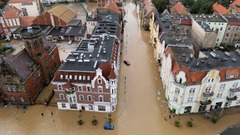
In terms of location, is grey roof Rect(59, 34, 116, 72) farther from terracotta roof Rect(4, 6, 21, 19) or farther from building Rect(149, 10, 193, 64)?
terracotta roof Rect(4, 6, 21, 19)

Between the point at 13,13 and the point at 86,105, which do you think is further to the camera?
the point at 13,13

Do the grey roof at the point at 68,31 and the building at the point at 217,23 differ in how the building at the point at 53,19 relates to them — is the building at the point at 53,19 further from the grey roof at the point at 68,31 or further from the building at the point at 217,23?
the building at the point at 217,23

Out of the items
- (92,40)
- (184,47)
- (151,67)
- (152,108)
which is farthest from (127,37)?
(152,108)

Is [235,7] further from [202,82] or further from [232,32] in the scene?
[202,82]

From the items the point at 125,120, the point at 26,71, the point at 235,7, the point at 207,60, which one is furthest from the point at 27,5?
the point at 235,7

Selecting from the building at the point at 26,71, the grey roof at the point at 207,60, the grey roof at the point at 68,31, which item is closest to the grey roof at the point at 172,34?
the grey roof at the point at 207,60

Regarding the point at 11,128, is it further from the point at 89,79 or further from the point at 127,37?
the point at 127,37
